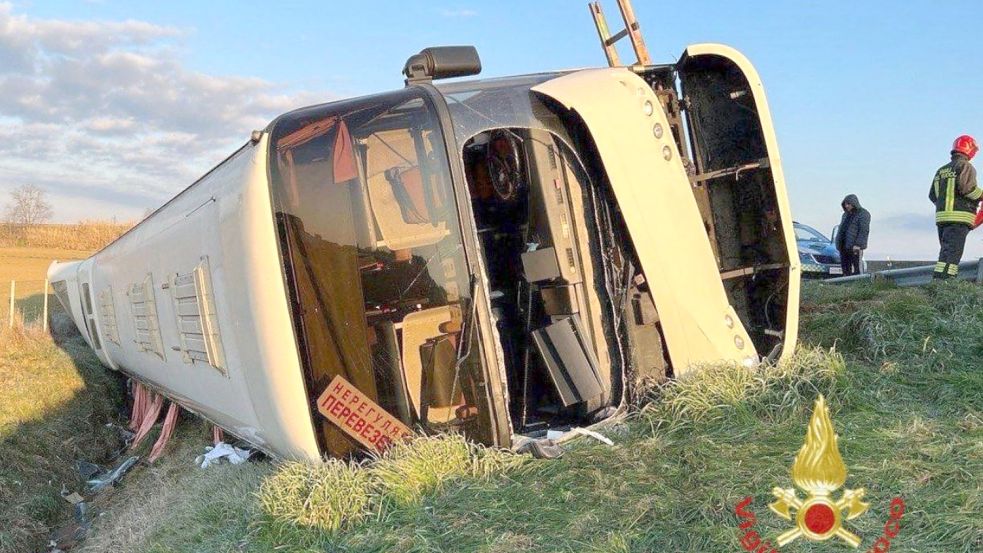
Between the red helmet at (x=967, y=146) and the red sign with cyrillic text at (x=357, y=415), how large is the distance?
6736 mm

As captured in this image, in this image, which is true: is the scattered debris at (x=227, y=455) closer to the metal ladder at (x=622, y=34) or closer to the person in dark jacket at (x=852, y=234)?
the metal ladder at (x=622, y=34)

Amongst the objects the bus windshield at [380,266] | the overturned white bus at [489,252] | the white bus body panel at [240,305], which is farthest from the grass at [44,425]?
the bus windshield at [380,266]

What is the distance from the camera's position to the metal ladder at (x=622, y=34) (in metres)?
6.08

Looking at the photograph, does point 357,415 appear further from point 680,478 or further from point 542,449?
point 680,478

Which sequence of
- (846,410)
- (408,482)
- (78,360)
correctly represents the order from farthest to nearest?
1. (78,360)
2. (846,410)
3. (408,482)

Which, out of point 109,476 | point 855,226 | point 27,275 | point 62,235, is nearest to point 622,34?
point 855,226

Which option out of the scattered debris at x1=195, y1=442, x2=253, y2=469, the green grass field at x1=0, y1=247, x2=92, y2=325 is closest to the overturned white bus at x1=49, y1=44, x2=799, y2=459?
the scattered debris at x1=195, y1=442, x2=253, y2=469

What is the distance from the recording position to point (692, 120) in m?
5.70

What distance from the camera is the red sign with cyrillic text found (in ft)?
15.1

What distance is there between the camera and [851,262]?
39.9 ft

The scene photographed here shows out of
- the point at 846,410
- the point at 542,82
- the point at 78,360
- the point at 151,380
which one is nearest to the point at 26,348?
the point at 78,360

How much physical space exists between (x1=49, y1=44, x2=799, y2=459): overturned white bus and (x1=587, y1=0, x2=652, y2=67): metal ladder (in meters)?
0.50

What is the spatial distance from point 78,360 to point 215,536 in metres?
10.2

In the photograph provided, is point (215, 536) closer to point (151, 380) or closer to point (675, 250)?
point (675, 250)
